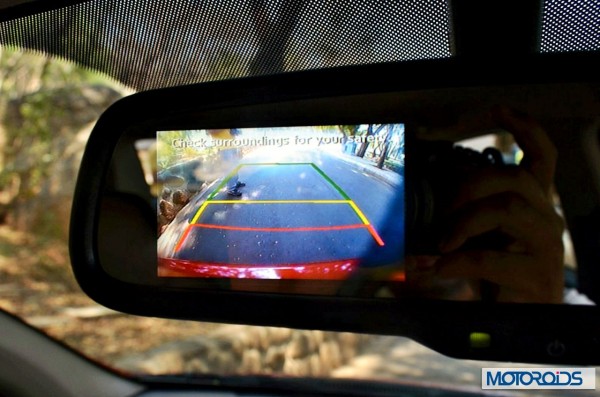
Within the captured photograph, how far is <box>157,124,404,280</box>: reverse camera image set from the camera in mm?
2131

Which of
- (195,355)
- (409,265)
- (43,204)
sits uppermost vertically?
(43,204)

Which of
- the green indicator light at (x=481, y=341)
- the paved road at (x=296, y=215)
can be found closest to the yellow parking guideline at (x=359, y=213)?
the paved road at (x=296, y=215)

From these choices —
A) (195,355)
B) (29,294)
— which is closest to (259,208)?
(195,355)

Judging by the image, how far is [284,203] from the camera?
2203 millimetres

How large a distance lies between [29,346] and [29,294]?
21.4 ft

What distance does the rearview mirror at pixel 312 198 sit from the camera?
2043mm

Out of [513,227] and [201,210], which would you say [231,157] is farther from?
[513,227]

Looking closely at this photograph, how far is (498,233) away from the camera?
204cm

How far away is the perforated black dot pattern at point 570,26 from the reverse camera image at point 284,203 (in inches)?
21.5

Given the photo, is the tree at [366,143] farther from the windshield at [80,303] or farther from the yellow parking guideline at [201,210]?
the yellow parking guideline at [201,210]

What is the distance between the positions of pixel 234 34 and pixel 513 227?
110cm

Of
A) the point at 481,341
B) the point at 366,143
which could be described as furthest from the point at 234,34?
the point at 481,341

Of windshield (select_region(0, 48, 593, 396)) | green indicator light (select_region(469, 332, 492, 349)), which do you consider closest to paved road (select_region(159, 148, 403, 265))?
windshield (select_region(0, 48, 593, 396))

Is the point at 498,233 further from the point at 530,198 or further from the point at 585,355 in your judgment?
the point at 585,355
